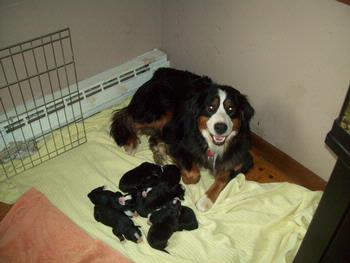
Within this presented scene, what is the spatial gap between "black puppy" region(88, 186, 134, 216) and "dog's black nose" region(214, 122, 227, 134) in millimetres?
607

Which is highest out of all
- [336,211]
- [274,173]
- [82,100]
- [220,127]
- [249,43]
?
[249,43]

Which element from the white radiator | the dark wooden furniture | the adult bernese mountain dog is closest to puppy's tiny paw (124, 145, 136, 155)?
the adult bernese mountain dog

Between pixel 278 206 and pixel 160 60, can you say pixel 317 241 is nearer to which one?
pixel 278 206

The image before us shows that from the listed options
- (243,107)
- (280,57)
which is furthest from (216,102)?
(280,57)

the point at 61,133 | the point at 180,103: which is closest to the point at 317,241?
the point at 180,103

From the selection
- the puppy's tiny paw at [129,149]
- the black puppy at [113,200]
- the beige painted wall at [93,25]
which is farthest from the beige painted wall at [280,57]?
the black puppy at [113,200]

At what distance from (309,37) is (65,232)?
160 cm

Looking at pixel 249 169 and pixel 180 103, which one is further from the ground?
pixel 180 103

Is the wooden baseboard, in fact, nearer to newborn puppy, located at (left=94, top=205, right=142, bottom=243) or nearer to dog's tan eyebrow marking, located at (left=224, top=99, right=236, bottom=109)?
dog's tan eyebrow marking, located at (left=224, top=99, right=236, bottom=109)

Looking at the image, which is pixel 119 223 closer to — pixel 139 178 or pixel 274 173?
pixel 139 178

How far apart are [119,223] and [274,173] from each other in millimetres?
1071

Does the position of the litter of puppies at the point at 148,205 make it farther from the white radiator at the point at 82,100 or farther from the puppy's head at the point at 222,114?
the white radiator at the point at 82,100

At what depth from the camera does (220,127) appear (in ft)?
6.44

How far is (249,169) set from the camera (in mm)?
2428
